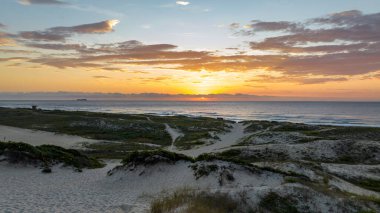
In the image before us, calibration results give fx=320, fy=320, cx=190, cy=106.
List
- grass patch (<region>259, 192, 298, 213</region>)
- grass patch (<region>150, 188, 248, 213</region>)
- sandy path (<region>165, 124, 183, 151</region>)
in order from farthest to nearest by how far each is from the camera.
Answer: sandy path (<region>165, 124, 183, 151</region>)
grass patch (<region>259, 192, 298, 213</region>)
grass patch (<region>150, 188, 248, 213</region>)

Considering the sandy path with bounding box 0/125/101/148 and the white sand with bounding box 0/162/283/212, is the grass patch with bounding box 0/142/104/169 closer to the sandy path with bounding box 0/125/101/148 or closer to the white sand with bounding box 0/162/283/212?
the white sand with bounding box 0/162/283/212

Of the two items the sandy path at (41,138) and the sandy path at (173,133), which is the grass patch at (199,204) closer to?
the sandy path at (41,138)

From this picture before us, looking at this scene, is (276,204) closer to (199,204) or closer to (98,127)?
(199,204)

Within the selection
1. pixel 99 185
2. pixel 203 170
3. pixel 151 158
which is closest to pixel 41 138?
pixel 151 158

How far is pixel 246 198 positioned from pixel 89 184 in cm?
1362

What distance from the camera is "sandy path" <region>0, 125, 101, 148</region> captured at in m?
51.9

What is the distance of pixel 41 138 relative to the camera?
5684 cm

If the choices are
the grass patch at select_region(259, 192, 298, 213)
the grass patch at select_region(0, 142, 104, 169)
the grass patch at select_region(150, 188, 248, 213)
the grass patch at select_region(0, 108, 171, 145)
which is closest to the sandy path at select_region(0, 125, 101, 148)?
the grass patch at select_region(0, 108, 171, 145)

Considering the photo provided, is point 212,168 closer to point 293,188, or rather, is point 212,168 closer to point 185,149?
point 293,188

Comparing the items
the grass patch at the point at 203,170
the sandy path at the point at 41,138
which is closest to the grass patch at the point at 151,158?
the grass patch at the point at 203,170

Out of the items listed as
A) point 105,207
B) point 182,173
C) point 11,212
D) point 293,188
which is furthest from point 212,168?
point 11,212

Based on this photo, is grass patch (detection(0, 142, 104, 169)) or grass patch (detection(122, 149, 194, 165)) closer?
grass patch (detection(122, 149, 194, 165))

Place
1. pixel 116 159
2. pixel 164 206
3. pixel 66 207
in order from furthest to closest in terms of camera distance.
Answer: pixel 116 159, pixel 66 207, pixel 164 206

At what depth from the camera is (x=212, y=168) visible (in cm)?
2556
